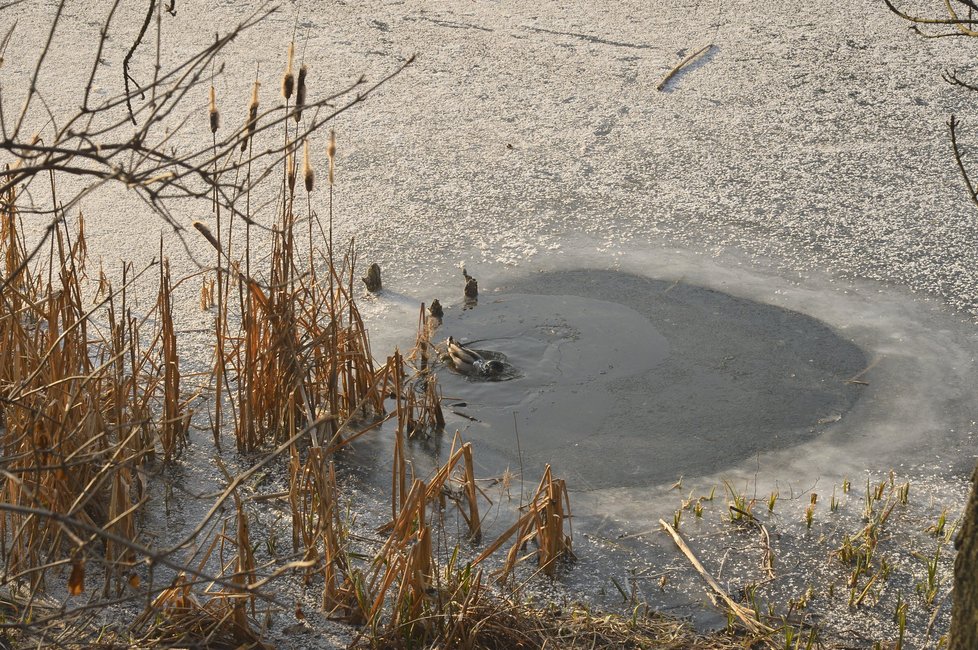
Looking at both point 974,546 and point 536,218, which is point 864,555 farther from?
point 536,218

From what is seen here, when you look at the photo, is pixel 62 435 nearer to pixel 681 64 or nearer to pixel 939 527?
pixel 939 527

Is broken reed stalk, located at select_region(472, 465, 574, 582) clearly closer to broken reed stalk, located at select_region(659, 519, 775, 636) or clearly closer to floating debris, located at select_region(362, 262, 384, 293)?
broken reed stalk, located at select_region(659, 519, 775, 636)

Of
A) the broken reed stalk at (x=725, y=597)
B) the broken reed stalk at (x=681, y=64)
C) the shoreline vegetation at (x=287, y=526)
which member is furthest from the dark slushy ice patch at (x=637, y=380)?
the broken reed stalk at (x=681, y=64)

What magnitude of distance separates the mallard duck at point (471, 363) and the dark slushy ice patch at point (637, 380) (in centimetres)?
4

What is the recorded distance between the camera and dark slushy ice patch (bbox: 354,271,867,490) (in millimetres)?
3389

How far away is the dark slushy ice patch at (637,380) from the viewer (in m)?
3.39

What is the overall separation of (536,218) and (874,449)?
1963 millimetres

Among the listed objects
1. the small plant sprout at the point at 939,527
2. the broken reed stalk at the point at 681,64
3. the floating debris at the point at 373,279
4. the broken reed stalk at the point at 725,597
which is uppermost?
the broken reed stalk at the point at 681,64

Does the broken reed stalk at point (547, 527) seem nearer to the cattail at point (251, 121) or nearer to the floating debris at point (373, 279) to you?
the cattail at point (251, 121)

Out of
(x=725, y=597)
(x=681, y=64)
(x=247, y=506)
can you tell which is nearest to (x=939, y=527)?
(x=725, y=597)

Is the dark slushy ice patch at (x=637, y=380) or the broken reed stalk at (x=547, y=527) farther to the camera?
the dark slushy ice patch at (x=637, y=380)

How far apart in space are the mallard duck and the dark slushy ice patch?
38 millimetres

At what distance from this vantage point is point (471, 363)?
3.74 meters

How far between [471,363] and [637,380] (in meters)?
0.57
